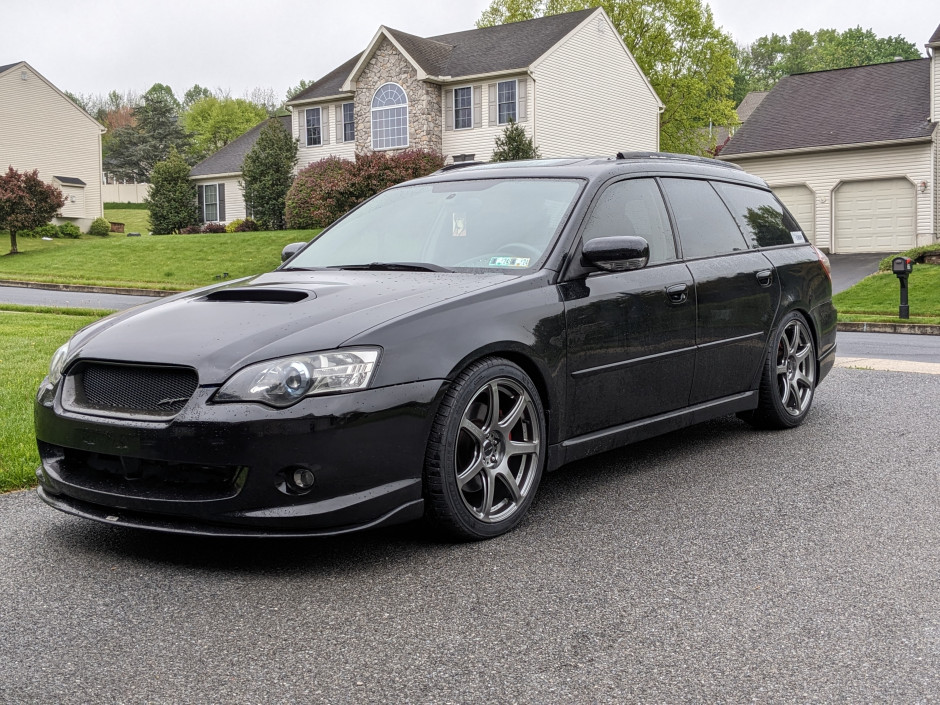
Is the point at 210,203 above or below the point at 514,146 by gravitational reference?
below

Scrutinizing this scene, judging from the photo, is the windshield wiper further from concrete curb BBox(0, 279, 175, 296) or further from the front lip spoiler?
concrete curb BBox(0, 279, 175, 296)

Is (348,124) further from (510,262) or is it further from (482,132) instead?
(510,262)

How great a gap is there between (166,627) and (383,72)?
37.2 m

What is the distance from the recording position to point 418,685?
3.04 meters

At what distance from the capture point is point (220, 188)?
48906mm

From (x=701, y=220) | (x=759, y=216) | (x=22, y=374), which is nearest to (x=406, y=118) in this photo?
(x=22, y=374)

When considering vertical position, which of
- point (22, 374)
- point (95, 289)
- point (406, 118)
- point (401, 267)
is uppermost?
point (406, 118)

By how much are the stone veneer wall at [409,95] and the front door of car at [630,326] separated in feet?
109

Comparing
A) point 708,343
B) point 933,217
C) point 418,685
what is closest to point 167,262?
point 933,217

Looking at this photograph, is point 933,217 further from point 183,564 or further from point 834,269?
point 183,564

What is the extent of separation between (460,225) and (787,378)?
267 centimetres

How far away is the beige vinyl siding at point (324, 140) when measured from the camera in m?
41.5

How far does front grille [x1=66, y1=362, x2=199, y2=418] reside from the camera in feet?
13.2

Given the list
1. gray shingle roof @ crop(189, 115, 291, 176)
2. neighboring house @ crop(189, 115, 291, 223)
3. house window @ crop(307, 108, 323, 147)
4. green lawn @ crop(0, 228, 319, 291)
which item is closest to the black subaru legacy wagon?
green lawn @ crop(0, 228, 319, 291)
